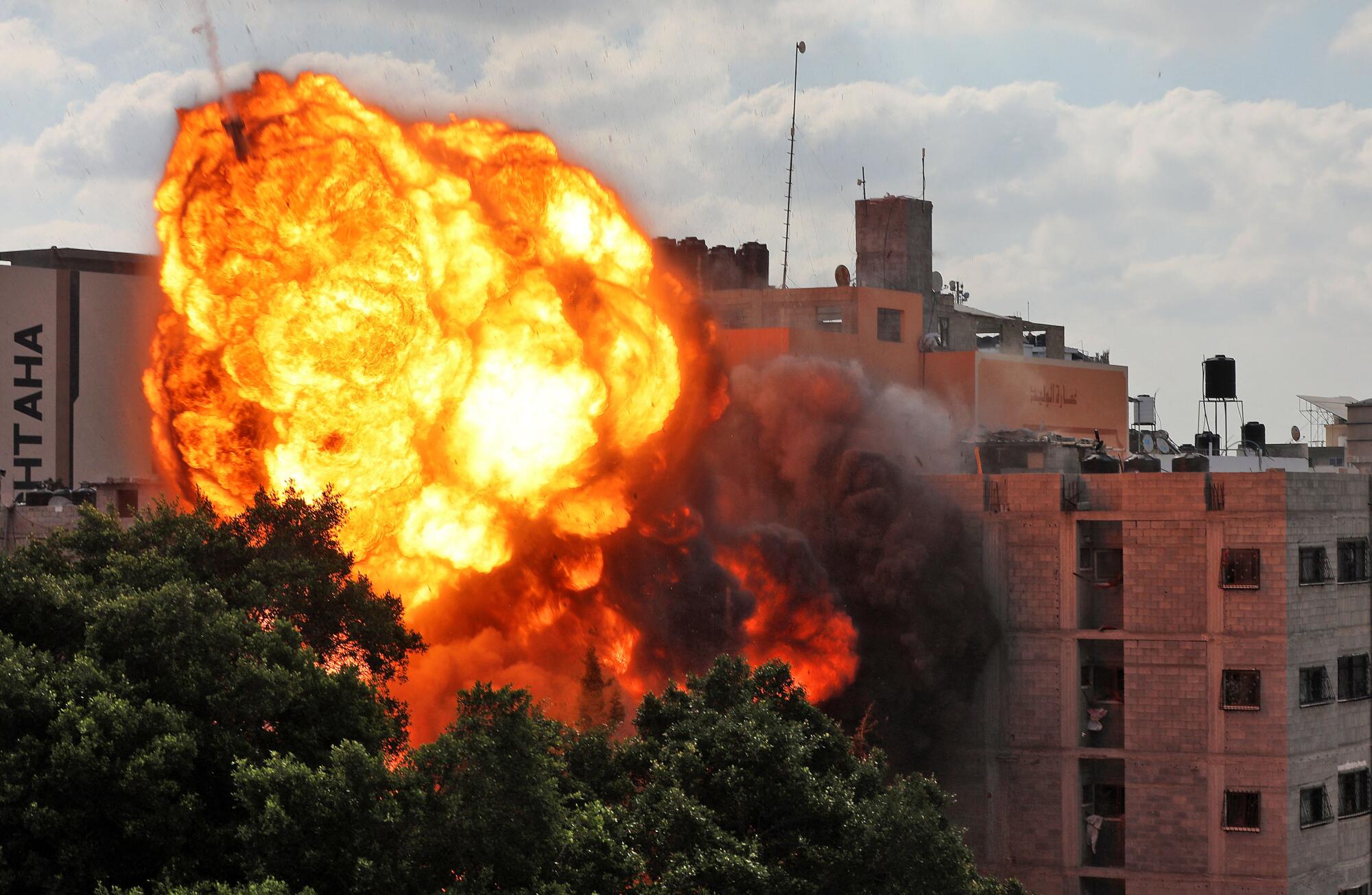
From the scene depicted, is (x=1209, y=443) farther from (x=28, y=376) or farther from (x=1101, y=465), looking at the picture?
(x=28, y=376)

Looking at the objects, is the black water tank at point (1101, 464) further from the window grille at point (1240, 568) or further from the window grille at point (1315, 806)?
the window grille at point (1315, 806)

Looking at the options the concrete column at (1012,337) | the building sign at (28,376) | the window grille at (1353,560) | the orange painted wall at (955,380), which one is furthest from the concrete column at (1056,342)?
the building sign at (28,376)

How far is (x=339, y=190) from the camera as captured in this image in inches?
2051

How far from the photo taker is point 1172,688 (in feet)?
220

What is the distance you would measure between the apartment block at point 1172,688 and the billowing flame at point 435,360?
46.9 feet

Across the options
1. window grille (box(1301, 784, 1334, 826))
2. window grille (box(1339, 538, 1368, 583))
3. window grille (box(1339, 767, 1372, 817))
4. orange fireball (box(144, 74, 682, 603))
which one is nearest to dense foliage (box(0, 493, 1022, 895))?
orange fireball (box(144, 74, 682, 603))

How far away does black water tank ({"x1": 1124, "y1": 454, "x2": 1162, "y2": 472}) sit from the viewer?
242ft

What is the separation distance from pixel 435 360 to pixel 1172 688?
2947 centimetres

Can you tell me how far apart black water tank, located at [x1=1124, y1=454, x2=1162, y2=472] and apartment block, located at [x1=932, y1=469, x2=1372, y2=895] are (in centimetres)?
601

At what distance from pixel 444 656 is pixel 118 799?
23815 millimetres

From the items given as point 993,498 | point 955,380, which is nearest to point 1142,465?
point 993,498

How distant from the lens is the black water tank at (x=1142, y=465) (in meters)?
73.6

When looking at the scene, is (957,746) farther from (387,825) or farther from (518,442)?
(387,825)

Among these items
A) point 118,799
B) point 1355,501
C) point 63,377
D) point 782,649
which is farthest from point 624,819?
point 63,377
